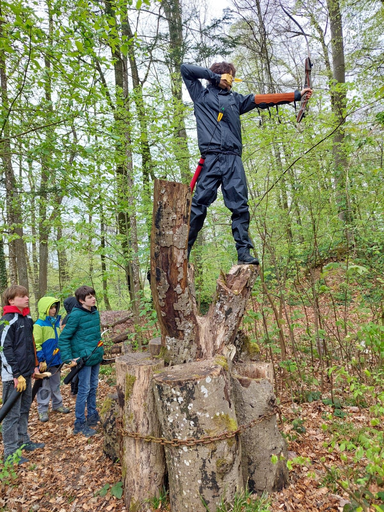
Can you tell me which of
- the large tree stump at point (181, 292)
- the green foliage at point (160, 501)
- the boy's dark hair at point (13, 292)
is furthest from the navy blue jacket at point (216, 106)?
the green foliage at point (160, 501)

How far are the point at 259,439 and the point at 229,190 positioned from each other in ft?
8.18

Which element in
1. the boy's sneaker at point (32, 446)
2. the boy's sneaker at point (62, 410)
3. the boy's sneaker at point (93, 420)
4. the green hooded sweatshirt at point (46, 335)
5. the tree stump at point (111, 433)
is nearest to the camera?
the tree stump at point (111, 433)

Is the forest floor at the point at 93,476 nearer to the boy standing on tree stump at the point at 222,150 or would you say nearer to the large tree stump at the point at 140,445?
the large tree stump at the point at 140,445

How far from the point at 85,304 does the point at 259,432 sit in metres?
2.68

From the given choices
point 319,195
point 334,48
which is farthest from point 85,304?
point 334,48

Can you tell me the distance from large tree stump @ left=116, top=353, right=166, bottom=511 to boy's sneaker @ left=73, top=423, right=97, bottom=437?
147 cm

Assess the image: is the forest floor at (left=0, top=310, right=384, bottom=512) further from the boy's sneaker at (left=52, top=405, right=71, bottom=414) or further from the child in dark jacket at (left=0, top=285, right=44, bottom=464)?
the boy's sneaker at (left=52, top=405, right=71, bottom=414)

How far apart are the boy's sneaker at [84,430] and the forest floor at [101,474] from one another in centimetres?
6

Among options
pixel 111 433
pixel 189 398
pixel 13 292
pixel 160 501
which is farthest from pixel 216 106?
pixel 160 501

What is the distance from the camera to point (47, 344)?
4574 millimetres

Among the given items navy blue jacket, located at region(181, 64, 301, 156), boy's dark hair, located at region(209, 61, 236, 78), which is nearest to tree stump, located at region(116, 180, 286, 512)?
navy blue jacket, located at region(181, 64, 301, 156)

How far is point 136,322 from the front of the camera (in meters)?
6.42

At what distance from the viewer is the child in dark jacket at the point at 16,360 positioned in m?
3.44

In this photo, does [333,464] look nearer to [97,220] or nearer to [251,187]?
[251,187]
